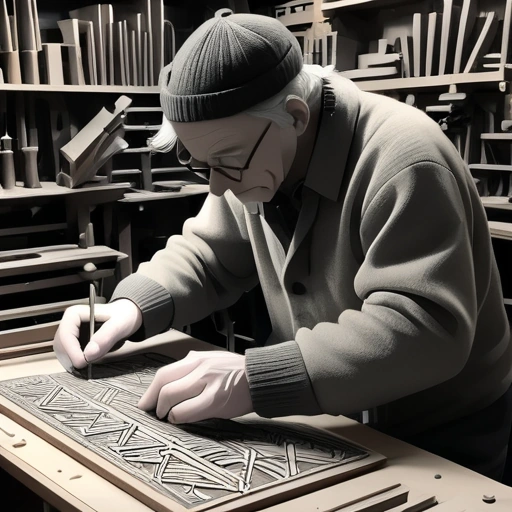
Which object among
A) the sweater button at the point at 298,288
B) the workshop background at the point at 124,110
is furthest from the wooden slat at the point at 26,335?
the workshop background at the point at 124,110

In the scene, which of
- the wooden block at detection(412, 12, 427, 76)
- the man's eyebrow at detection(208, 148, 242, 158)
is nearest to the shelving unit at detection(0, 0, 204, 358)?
the wooden block at detection(412, 12, 427, 76)

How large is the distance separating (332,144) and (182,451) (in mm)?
567

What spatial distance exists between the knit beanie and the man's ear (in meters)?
0.03

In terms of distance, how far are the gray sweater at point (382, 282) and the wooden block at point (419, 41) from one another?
6.17 feet

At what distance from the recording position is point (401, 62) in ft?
10.3

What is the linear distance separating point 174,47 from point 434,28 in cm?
121

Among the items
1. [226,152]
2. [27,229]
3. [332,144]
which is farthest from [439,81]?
[226,152]

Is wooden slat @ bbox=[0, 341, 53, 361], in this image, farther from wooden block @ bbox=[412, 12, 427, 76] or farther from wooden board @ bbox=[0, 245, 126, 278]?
wooden block @ bbox=[412, 12, 427, 76]

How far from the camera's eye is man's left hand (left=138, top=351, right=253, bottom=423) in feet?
3.71

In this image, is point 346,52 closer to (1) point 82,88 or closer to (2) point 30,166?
(1) point 82,88

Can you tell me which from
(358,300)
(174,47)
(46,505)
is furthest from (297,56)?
(174,47)

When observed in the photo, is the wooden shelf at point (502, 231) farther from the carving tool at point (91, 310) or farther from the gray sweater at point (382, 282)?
the carving tool at point (91, 310)

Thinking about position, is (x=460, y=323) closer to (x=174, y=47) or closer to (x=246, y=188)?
(x=246, y=188)

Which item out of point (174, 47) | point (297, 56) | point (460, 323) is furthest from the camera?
point (174, 47)
